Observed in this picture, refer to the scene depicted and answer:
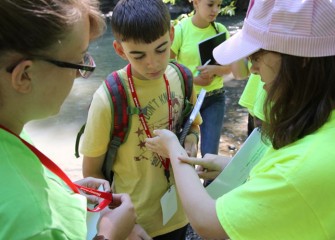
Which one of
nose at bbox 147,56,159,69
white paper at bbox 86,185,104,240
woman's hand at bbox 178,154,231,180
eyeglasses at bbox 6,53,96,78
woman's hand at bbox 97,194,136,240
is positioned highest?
eyeglasses at bbox 6,53,96,78

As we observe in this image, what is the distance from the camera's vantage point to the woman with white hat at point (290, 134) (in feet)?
3.34

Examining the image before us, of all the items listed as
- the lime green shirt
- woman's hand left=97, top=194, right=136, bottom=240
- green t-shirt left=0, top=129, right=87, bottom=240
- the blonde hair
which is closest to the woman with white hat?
woman's hand left=97, top=194, right=136, bottom=240

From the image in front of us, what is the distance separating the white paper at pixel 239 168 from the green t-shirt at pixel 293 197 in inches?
16.2

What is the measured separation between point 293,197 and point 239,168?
53 centimetres

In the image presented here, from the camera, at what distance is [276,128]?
1.22 metres

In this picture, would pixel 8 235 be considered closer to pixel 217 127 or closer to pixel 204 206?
pixel 204 206

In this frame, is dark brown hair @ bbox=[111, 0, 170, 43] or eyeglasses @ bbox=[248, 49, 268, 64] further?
dark brown hair @ bbox=[111, 0, 170, 43]

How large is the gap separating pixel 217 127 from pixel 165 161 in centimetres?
150

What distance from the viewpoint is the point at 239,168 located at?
1541 mm

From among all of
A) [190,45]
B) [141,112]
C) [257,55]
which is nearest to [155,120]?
[141,112]

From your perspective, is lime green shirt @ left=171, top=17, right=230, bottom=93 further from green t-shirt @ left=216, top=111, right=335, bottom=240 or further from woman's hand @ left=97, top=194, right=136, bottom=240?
green t-shirt @ left=216, top=111, right=335, bottom=240

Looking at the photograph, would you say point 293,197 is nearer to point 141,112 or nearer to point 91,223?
point 91,223

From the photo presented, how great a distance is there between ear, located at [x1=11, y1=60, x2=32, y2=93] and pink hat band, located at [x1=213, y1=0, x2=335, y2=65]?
2.12 ft

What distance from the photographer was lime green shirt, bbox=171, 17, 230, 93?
3279mm
